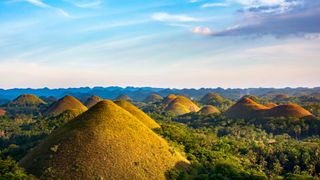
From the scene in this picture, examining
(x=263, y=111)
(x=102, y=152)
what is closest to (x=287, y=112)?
(x=263, y=111)

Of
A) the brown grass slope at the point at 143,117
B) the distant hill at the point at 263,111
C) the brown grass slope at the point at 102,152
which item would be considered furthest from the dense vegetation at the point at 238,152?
the distant hill at the point at 263,111

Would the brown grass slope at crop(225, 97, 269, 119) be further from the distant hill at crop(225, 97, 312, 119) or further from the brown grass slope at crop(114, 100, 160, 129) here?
the brown grass slope at crop(114, 100, 160, 129)

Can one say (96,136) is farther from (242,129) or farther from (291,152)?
(242,129)

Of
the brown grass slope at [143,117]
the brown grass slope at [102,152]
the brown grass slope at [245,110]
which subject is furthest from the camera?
the brown grass slope at [245,110]

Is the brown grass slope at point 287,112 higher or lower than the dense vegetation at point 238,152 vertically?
higher

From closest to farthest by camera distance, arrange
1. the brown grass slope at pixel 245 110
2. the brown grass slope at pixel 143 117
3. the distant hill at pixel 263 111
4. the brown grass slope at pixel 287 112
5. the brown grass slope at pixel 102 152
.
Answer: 1. the brown grass slope at pixel 102 152
2. the brown grass slope at pixel 143 117
3. the brown grass slope at pixel 287 112
4. the distant hill at pixel 263 111
5. the brown grass slope at pixel 245 110

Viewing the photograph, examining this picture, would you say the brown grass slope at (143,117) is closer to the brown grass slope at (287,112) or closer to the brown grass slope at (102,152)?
the brown grass slope at (102,152)

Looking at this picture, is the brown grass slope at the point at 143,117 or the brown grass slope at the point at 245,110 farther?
the brown grass slope at the point at 245,110

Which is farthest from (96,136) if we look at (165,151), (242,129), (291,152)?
(242,129)
